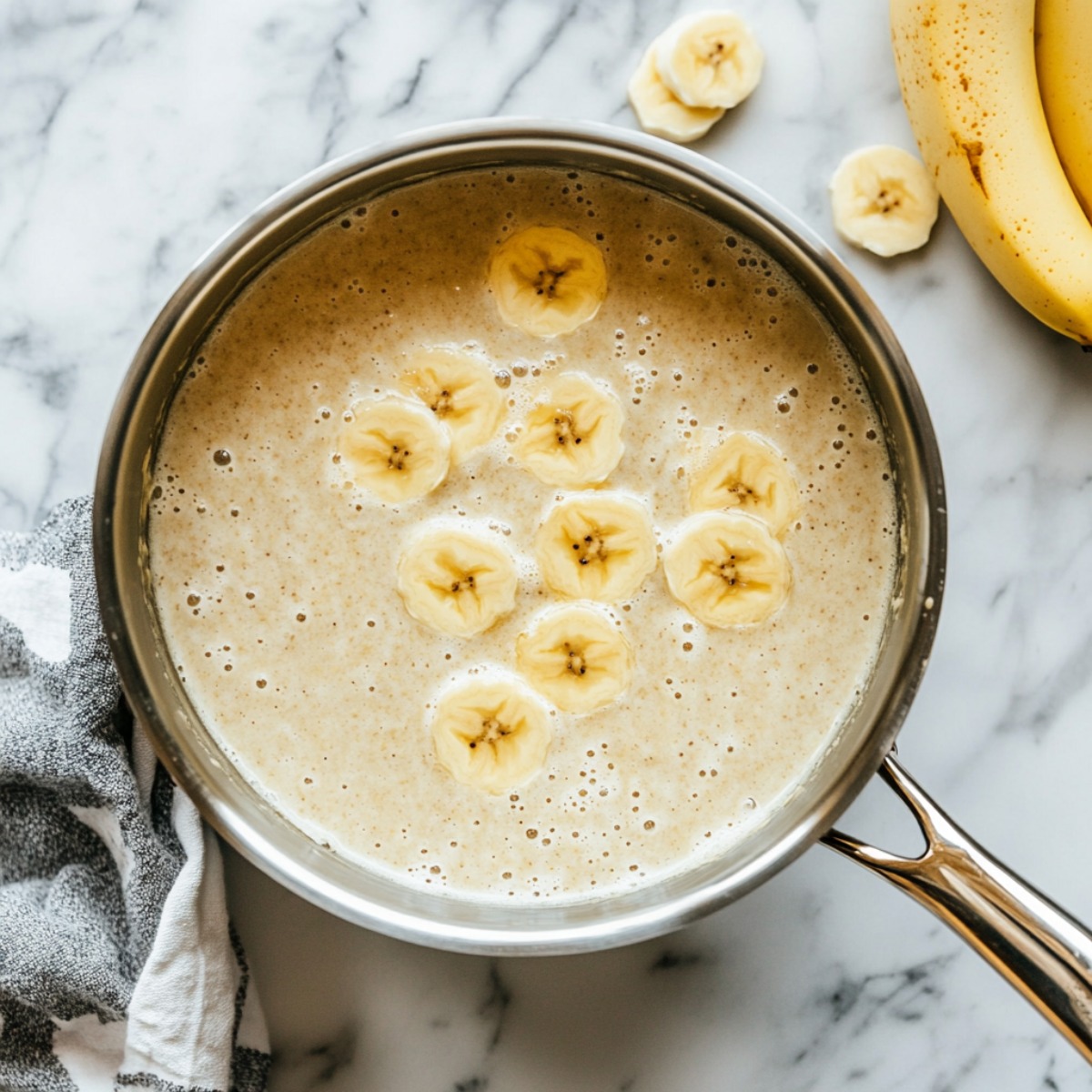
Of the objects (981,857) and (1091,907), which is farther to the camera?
(1091,907)

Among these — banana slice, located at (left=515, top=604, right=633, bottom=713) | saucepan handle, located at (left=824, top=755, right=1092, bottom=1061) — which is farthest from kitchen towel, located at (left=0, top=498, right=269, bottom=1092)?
saucepan handle, located at (left=824, top=755, right=1092, bottom=1061)

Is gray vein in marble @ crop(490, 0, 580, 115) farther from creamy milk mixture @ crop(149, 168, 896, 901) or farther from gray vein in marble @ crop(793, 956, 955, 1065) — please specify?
gray vein in marble @ crop(793, 956, 955, 1065)

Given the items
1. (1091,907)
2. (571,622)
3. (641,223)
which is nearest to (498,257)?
(641,223)

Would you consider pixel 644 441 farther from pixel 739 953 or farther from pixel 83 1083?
pixel 83 1083

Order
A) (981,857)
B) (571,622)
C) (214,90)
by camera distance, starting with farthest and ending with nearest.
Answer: (214,90) → (571,622) → (981,857)

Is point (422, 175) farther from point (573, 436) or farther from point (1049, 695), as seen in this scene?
point (1049, 695)
